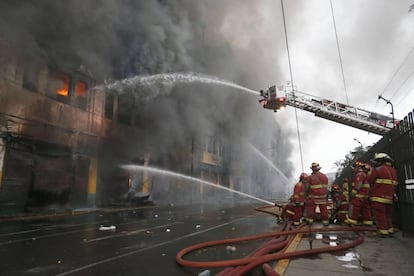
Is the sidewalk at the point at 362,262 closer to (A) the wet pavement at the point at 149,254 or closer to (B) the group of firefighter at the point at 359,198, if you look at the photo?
(A) the wet pavement at the point at 149,254

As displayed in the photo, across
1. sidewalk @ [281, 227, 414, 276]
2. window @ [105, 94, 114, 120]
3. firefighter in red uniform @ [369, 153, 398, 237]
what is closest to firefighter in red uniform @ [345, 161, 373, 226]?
firefighter in red uniform @ [369, 153, 398, 237]

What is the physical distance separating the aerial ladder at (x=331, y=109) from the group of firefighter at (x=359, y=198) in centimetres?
1019

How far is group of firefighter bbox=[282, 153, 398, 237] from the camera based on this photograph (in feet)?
17.7

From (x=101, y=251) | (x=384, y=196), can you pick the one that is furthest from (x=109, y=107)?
(x=384, y=196)

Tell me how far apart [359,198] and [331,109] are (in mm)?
12609

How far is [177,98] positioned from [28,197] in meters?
10.3

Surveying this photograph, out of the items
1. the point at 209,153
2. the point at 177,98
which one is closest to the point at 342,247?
the point at 177,98

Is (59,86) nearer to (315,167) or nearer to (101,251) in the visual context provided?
(101,251)

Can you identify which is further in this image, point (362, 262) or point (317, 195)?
point (317, 195)

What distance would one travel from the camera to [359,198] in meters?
6.65

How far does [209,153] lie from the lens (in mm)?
28531

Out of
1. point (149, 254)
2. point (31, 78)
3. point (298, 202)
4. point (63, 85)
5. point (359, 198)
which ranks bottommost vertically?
point (149, 254)

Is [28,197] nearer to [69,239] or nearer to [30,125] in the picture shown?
[30,125]

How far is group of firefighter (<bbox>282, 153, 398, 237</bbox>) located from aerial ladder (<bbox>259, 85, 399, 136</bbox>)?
10.2 meters
